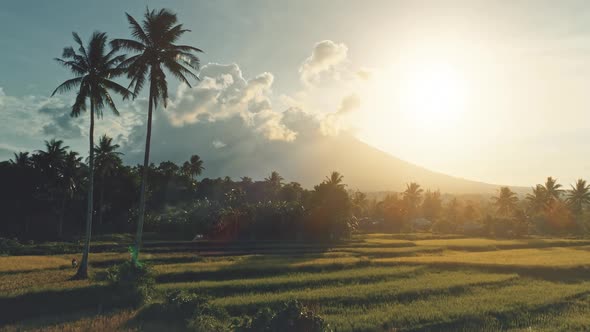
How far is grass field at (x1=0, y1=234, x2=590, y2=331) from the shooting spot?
17906 millimetres

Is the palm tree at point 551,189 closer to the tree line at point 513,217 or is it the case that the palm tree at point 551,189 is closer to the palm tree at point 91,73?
the tree line at point 513,217

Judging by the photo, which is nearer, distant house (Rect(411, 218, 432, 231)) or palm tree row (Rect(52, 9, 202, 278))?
palm tree row (Rect(52, 9, 202, 278))

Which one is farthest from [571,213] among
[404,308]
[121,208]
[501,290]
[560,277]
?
[121,208]

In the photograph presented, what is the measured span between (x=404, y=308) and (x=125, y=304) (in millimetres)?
14068

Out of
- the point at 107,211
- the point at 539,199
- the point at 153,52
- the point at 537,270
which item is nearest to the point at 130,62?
the point at 153,52

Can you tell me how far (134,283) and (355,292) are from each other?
40.0 ft

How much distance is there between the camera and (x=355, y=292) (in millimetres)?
22328

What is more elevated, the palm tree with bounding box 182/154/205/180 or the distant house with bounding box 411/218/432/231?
the palm tree with bounding box 182/154/205/180

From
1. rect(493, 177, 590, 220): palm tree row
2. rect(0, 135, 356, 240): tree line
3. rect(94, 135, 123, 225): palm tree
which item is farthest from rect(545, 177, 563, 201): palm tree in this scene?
rect(94, 135, 123, 225): palm tree

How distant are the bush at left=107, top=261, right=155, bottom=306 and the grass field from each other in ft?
2.65

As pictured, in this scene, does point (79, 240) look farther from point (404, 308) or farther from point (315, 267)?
point (404, 308)

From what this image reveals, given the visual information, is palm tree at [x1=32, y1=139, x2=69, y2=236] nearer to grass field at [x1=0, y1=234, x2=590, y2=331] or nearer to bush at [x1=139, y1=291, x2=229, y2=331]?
grass field at [x1=0, y1=234, x2=590, y2=331]

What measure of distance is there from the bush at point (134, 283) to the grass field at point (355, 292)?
0.81 m

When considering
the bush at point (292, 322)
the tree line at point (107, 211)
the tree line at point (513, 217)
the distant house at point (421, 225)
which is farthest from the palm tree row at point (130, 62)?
the distant house at point (421, 225)
